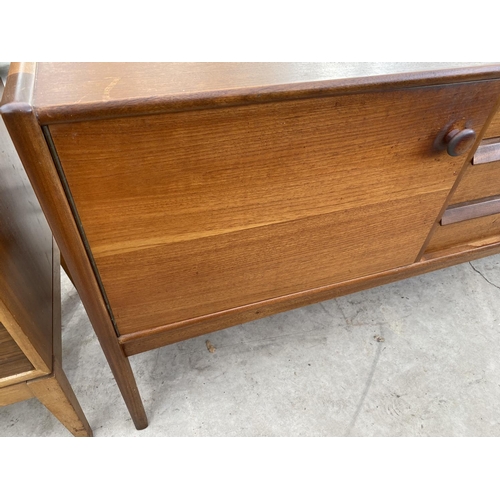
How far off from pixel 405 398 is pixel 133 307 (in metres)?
0.64

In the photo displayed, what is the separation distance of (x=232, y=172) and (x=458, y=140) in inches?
12.3

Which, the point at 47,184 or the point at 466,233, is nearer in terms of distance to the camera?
the point at 47,184

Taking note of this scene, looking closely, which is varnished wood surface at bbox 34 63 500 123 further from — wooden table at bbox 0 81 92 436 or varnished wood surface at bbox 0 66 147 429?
wooden table at bbox 0 81 92 436

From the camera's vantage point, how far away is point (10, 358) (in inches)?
21.3

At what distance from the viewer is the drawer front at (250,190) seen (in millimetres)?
405

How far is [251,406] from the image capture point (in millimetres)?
840

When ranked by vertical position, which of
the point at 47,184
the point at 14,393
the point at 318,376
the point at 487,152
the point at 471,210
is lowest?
the point at 318,376

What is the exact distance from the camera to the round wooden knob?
52 centimetres

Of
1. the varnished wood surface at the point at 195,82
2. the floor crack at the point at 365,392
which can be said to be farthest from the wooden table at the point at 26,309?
the floor crack at the point at 365,392

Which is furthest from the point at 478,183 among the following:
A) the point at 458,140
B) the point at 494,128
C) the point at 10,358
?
the point at 10,358

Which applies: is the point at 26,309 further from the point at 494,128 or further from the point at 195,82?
the point at 494,128

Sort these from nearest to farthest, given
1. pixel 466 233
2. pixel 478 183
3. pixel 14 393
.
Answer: pixel 14 393 < pixel 478 183 < pixel 466 233
